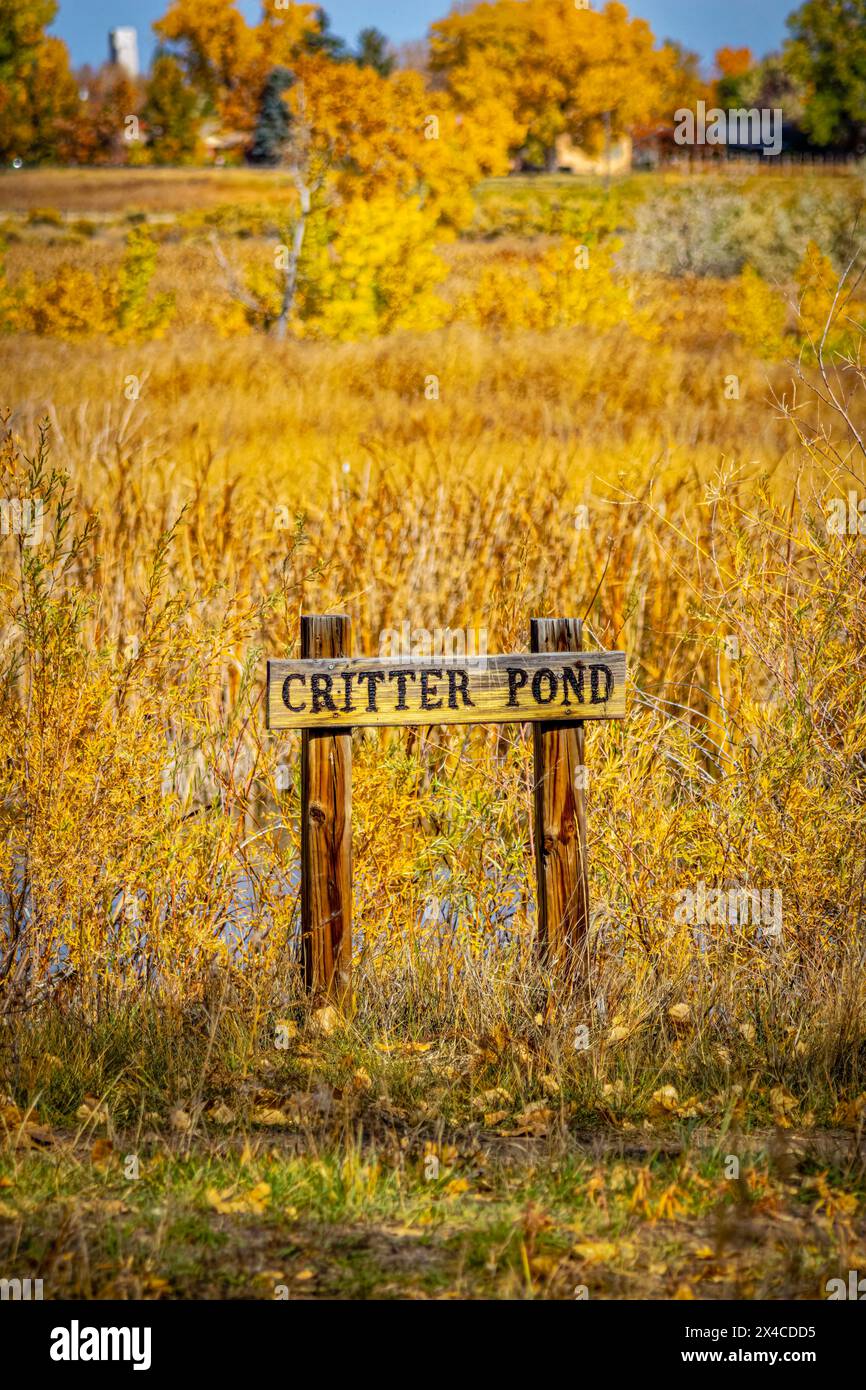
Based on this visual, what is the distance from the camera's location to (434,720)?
13.4ft

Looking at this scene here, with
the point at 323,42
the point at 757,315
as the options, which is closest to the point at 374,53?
the point at 323,42

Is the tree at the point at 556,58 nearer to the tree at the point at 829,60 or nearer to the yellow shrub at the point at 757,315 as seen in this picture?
the tree at the point at 829,60

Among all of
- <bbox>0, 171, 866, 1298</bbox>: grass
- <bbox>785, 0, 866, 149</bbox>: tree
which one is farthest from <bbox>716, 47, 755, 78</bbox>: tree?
<bbox>0, 171, 866, 1298</bbox>: grass

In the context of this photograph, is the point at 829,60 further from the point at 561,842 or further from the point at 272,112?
the point at 561,842

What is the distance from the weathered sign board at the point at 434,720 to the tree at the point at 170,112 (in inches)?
1505

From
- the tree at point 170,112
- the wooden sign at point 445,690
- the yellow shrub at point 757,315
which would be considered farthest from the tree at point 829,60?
the wooden sign at point 445,690

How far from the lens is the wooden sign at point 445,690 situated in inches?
159

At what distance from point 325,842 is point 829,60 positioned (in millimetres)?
49471

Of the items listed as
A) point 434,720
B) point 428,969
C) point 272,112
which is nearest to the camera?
point 434,720

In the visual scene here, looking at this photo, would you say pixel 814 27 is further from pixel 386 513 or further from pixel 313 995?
pixel 313 995

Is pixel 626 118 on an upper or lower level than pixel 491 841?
upper
